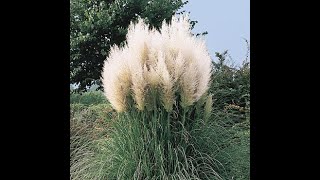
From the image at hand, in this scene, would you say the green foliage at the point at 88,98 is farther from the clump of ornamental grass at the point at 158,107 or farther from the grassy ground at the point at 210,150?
the clump of ornamental grass at the point at 158,107

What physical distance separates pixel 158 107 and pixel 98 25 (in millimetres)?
6433

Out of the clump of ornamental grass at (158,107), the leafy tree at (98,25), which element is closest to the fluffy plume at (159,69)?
the clump of ornamental grass at (158,107)

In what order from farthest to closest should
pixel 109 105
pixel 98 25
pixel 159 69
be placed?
pixel 98 25
pixel 109 105
pixel 159 69

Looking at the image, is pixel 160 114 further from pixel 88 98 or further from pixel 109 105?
pixel 88 98

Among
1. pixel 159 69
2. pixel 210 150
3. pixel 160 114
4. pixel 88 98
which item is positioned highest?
pixel 159 69

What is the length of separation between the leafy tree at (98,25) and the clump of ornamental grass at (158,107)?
20.2ft

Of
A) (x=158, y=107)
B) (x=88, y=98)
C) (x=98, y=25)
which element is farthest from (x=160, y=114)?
(x=98, y=25)

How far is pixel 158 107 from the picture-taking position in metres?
4.56

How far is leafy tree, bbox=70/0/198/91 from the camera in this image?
10.8 m

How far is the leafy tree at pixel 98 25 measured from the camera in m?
10.8

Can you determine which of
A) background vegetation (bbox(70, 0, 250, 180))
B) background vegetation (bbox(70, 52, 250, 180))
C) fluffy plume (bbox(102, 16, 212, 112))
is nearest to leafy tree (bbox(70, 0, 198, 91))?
background vegetation (bbox(70, 0, 250, 180))

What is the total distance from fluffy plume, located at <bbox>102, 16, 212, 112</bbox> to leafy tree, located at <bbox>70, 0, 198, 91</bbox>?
6.12m
